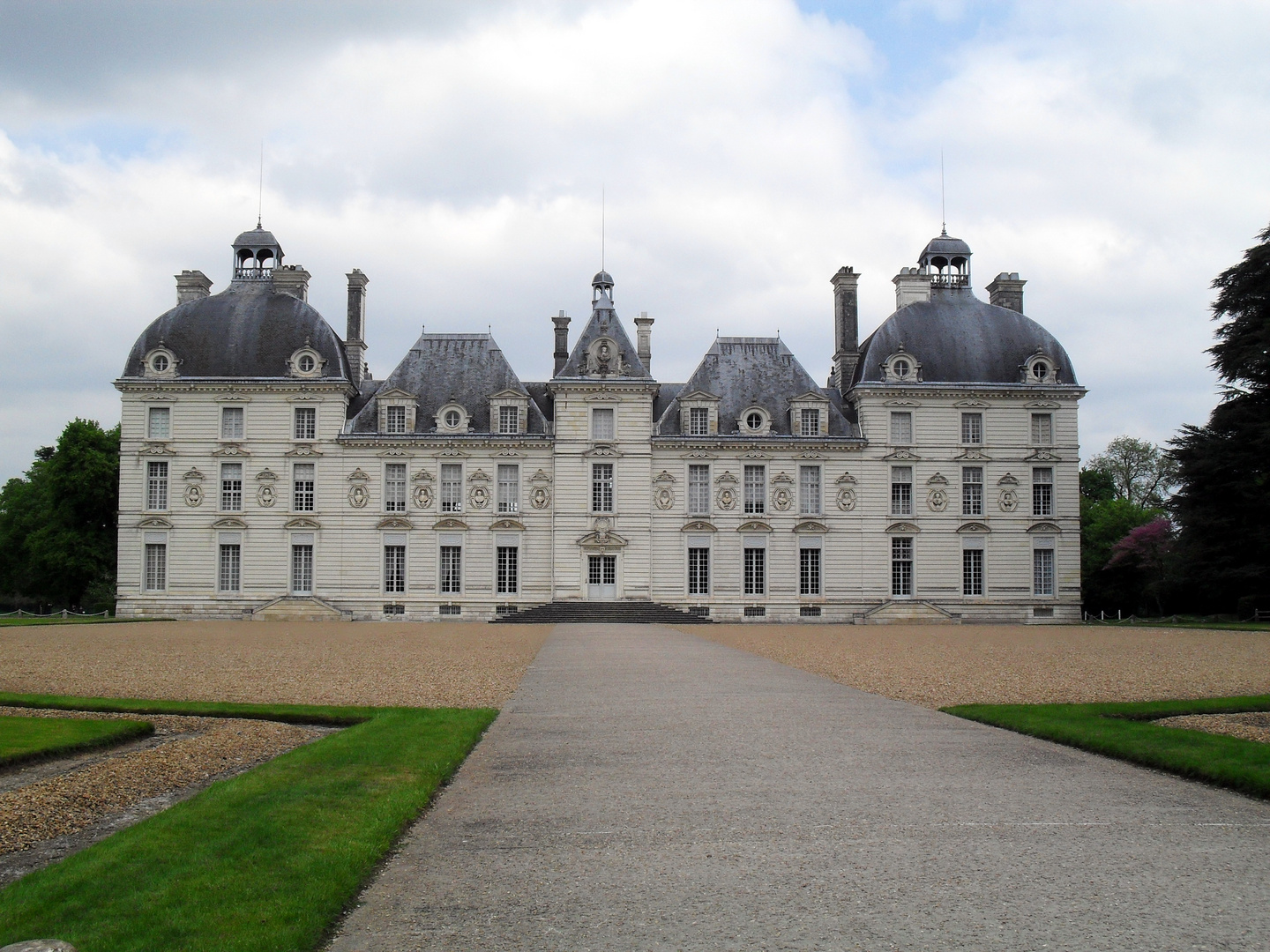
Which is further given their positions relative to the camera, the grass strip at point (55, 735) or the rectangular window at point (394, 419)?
the rectangular window at point (394, 419)

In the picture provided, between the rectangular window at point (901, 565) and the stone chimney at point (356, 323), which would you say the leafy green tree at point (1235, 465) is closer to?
the rectangular window at point (901, 565)

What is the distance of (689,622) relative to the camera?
134ft

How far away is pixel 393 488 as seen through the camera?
43469 millimetres

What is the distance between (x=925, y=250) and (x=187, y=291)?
31.6 metres

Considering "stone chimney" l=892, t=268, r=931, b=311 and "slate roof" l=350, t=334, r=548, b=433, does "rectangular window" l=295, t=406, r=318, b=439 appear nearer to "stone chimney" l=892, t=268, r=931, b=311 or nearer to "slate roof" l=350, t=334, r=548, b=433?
"slate roof" l=350, t=334, r=548, b=433

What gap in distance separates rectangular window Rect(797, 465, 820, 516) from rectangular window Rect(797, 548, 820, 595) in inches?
61.7

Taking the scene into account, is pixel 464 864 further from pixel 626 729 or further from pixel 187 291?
pixel 187 291

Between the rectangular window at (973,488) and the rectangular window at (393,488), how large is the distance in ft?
72.7

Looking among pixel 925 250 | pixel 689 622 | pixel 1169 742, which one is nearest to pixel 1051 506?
pixel 925 250

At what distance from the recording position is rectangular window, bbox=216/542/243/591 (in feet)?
140

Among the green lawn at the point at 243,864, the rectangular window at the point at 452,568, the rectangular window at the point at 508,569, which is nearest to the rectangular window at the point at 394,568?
the rectangular window at the point at 452,568

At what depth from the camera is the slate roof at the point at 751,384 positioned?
44.6 meters

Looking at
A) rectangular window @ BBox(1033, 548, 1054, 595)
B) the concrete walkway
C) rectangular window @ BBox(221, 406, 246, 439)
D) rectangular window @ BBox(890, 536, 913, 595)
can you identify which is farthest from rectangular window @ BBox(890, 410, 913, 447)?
the concrete walkway

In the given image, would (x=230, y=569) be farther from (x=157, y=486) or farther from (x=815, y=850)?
(x=815, y=850)
